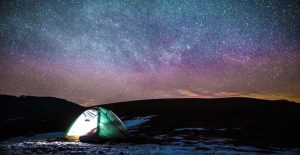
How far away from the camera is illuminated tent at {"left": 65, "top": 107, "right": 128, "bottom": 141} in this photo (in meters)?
19.4

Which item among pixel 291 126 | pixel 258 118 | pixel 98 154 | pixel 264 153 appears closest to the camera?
pixel 98 154

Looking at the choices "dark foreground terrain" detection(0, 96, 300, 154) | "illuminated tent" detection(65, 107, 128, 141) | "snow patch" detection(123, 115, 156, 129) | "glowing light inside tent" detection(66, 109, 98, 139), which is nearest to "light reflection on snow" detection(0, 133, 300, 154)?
"dark foreground terrain" detection(0, 96, 300, 154)

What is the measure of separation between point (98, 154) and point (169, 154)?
302 cm

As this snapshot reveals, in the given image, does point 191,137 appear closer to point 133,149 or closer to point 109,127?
point 109,127

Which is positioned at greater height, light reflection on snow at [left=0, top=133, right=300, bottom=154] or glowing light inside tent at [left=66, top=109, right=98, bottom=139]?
glowing light inside tent at [left=66, top=109, right=98, bottom=139]

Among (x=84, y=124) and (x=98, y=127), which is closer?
(x=98, y=127)

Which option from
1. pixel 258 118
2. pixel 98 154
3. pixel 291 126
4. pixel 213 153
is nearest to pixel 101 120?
pixel 98 154

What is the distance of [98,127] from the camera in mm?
19625

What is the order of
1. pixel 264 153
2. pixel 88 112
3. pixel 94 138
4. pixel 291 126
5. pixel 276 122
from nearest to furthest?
pixel 264 153 < pixel 94 138 < pixel 88 112 < pixel 291 126 < pixel 276 122

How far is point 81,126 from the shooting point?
21.5m

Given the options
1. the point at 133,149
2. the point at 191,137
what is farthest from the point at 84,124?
the point at 133,149

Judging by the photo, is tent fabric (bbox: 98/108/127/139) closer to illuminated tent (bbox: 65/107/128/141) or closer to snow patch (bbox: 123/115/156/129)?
illuminated tent (bbox: 65/107/128/141)

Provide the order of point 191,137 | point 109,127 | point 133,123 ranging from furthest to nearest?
point 133,123, point 191,137, point 109,127

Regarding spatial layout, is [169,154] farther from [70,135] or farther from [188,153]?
[70,135]
